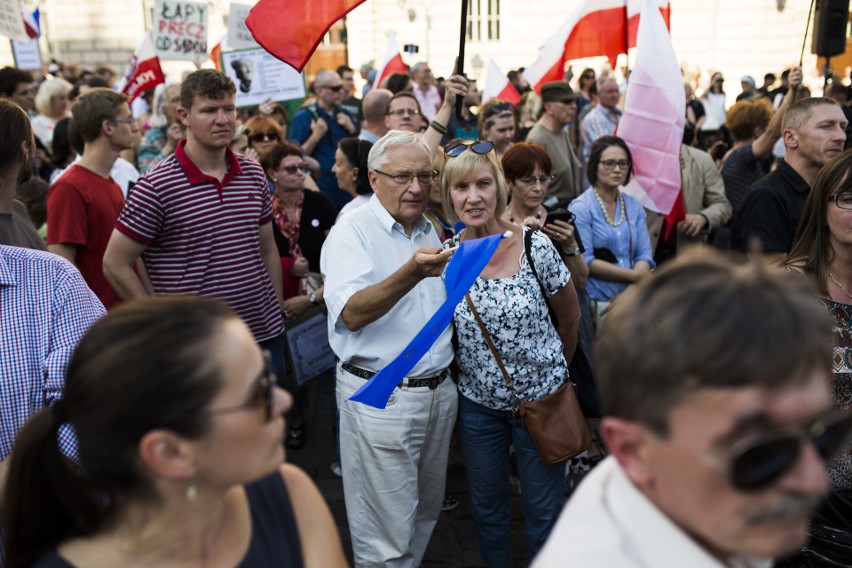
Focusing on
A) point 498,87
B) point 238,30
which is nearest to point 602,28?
point 498,87

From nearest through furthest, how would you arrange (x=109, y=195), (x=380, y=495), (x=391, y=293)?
(x=391, y=293) < (x=380, y=495) < (x=109, y=195)

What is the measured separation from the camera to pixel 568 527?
1.23m

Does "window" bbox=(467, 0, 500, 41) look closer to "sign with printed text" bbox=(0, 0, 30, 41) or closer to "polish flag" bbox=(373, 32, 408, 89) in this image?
"polish flag" bbox=(373, 32, 408, 89)

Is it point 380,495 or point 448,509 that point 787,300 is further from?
point 448,509

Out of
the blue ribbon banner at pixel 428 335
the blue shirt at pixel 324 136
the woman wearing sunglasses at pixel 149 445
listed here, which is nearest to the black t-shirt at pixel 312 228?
the blue shirt at pixel 324 136

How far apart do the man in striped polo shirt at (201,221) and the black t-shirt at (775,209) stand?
96.1 inches

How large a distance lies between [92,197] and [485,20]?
88.6ft

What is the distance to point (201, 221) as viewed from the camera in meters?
3.86

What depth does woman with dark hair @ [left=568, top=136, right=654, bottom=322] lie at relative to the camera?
4785 millimetres

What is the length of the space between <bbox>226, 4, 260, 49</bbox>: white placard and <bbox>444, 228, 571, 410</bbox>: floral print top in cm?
619

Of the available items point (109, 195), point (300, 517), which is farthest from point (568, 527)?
point (109, 195)

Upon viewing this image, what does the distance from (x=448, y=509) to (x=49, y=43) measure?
33.0m

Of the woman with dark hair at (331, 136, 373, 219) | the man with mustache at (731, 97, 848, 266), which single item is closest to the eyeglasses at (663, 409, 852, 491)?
the man with mustache at (731, 97, 848, 266)

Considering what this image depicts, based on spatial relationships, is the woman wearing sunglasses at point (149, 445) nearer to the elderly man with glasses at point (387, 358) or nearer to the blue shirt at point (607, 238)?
the elderly man with glasses at point (387, 358)
